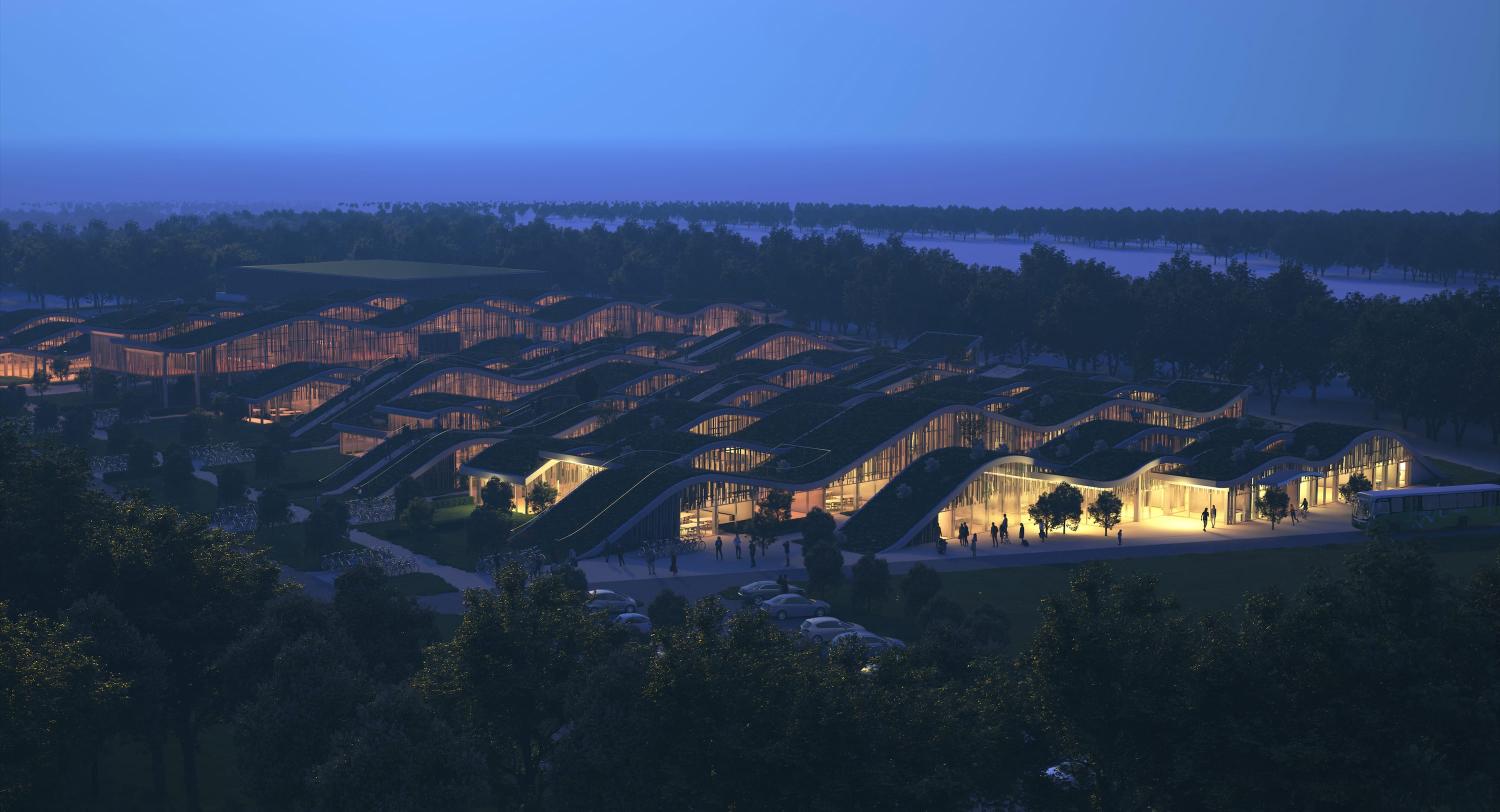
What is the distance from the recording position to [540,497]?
65875mm

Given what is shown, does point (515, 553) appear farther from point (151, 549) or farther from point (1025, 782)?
point (1025, 782)

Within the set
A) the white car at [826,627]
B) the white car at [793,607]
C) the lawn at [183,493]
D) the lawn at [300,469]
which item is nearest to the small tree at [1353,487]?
the white car at [793,607]

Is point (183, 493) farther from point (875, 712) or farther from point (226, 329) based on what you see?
point (875, 712)

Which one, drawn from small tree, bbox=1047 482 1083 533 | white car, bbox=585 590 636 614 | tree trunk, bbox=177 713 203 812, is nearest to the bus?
small tree, bbox=1047 482 1083 533

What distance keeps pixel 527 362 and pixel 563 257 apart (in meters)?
60.3

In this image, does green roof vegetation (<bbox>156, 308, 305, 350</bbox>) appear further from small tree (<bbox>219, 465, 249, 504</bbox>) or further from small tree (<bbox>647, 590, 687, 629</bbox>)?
small tree (<bbox>647, 590, 687, 629</bbox>)

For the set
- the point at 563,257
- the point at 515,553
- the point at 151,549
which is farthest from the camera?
the point at 563,257

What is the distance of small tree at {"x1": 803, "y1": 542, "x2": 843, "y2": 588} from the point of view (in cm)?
5241

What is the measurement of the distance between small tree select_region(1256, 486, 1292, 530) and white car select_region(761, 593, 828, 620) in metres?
22.9

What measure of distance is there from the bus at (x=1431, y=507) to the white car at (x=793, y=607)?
82.3ft

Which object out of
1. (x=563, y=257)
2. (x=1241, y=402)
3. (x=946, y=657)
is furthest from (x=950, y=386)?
(x=563, y=257)

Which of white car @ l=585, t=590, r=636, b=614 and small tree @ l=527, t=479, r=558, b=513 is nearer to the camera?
white car @ l=585, t=590, r=636, b=614

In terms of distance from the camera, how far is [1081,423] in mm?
77125

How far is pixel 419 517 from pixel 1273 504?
112ft
